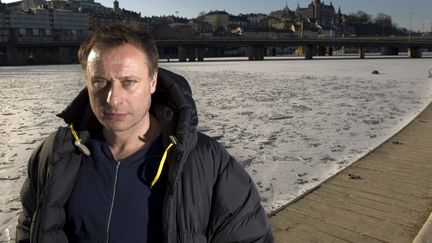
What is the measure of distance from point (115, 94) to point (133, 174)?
1.32 feet

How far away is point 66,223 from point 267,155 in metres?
5.15

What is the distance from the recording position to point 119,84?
1915 mm

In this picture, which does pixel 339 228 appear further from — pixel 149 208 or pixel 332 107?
pixel 332 107

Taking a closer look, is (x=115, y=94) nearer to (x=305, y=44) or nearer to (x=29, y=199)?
(x=29, y=199)

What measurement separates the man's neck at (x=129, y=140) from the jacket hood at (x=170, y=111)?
0.28ft

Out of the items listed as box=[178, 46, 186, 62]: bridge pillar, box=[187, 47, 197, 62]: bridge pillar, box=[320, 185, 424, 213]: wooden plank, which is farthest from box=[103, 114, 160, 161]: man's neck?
box=[187, 47, 197, 62]: bridge pillar

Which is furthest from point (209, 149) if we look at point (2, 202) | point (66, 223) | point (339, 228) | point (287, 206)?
point (2, 202)

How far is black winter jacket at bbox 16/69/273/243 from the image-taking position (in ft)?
6.20

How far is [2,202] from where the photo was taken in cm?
469

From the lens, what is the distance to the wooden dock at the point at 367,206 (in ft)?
12.5

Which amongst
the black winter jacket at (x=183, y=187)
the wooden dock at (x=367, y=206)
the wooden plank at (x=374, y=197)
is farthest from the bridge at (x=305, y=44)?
the black winter jacket at (x=183, y=187)

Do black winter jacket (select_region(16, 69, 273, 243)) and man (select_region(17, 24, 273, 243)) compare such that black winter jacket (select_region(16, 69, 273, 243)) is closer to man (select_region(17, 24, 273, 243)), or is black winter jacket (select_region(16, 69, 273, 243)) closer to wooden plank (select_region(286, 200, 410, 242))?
man (select_region(17, 24, 273, 243))

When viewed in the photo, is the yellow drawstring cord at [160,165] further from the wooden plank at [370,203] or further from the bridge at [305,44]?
the bridge at [305,44]

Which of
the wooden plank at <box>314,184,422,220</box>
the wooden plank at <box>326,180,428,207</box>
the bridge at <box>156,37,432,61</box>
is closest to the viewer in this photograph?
the wooden plank at <box>314,184,422,220</box>
